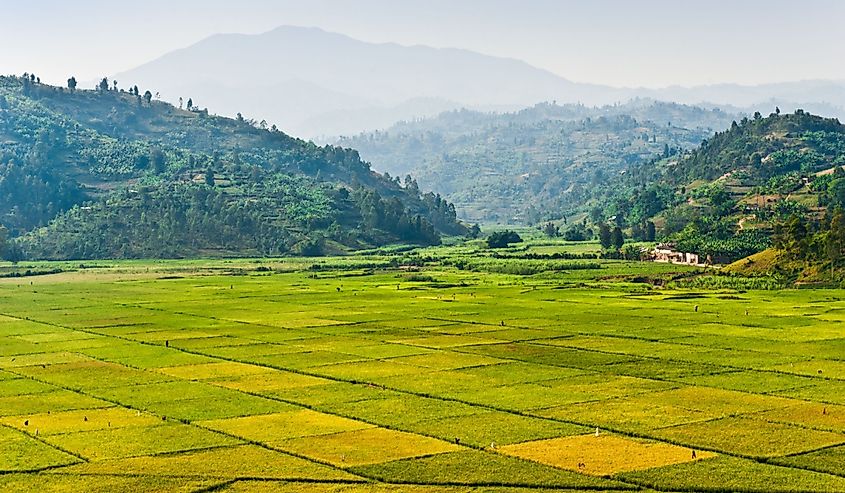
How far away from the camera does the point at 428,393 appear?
49750 millimetres

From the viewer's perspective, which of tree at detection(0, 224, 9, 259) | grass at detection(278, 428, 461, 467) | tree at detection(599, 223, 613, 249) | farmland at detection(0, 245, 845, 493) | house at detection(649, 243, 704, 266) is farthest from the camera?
tree at detection(599, 223, 613, 249)

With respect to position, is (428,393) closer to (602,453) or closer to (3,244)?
(602,453)

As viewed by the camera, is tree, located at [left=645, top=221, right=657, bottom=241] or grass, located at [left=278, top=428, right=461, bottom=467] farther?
tree, located at [left=645, top=221, right=657, bottom=241]

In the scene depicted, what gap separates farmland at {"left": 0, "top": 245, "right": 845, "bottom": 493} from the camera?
120 feet

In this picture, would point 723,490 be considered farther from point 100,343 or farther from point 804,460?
point 100,343

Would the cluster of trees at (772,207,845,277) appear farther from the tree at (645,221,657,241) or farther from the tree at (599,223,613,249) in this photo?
the tree at (645,221,657,241)

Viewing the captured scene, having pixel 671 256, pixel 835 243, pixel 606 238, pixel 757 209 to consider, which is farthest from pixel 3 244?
pixel 835 243

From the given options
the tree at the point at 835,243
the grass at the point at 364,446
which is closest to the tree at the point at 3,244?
the tree at the point at 835,243

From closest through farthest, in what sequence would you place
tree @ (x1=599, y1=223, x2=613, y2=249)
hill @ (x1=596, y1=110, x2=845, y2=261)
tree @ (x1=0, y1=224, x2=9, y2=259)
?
1. hill @ (x1=596, y1=110, x2=845, y2=261)
2. tree @ (x1=0, y1=224, x2=9, y2=259)
3. tree @ (x1=599, y1=223, x2=613, y2=249)

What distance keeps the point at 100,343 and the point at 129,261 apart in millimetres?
90812

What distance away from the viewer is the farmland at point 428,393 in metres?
36.7

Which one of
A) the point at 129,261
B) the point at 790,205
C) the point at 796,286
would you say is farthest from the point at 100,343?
the point at 790,205

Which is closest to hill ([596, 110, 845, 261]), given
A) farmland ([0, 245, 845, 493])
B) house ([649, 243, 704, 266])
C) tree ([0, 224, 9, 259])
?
house ([649, 243, 704, 266])

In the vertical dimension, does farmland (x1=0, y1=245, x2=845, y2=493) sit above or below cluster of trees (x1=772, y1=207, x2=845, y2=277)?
below
